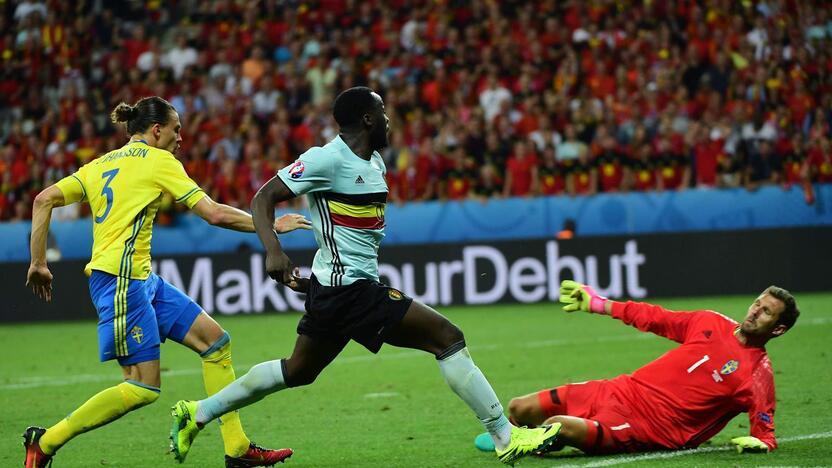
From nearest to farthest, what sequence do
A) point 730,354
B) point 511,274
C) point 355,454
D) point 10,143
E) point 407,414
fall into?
point 730,354 < point 355,454 < point 407,414 < point 511,274 < point 10,143

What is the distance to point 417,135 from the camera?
20.8m

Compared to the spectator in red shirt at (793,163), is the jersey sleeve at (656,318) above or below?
below

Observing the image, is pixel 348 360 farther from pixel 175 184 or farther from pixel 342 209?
pixel 342 209

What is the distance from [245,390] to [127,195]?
4.15 feet

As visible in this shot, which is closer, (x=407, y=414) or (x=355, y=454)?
(x=355, y=454)

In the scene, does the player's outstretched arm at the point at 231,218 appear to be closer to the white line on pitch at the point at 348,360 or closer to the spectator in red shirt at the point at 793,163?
the white line on pitch at the point at 348,360

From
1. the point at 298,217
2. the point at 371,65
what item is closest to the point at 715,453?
the point at 298,217

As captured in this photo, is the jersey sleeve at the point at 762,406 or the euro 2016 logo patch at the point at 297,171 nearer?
the euro 2016 logo patch at the point at 297,171

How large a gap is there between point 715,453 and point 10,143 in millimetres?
18420

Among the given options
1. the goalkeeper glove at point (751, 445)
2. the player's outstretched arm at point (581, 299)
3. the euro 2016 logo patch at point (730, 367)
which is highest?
the player's outstretched arm at point (581, 299)

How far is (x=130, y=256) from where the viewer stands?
22.8 ft

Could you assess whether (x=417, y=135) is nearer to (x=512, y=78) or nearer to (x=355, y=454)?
(x=512, y=78)

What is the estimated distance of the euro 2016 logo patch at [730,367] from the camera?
684 cm

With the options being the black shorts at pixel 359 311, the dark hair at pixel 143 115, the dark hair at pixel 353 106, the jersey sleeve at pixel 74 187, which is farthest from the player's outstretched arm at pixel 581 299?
the jersey sleeve at pixel 74 187
